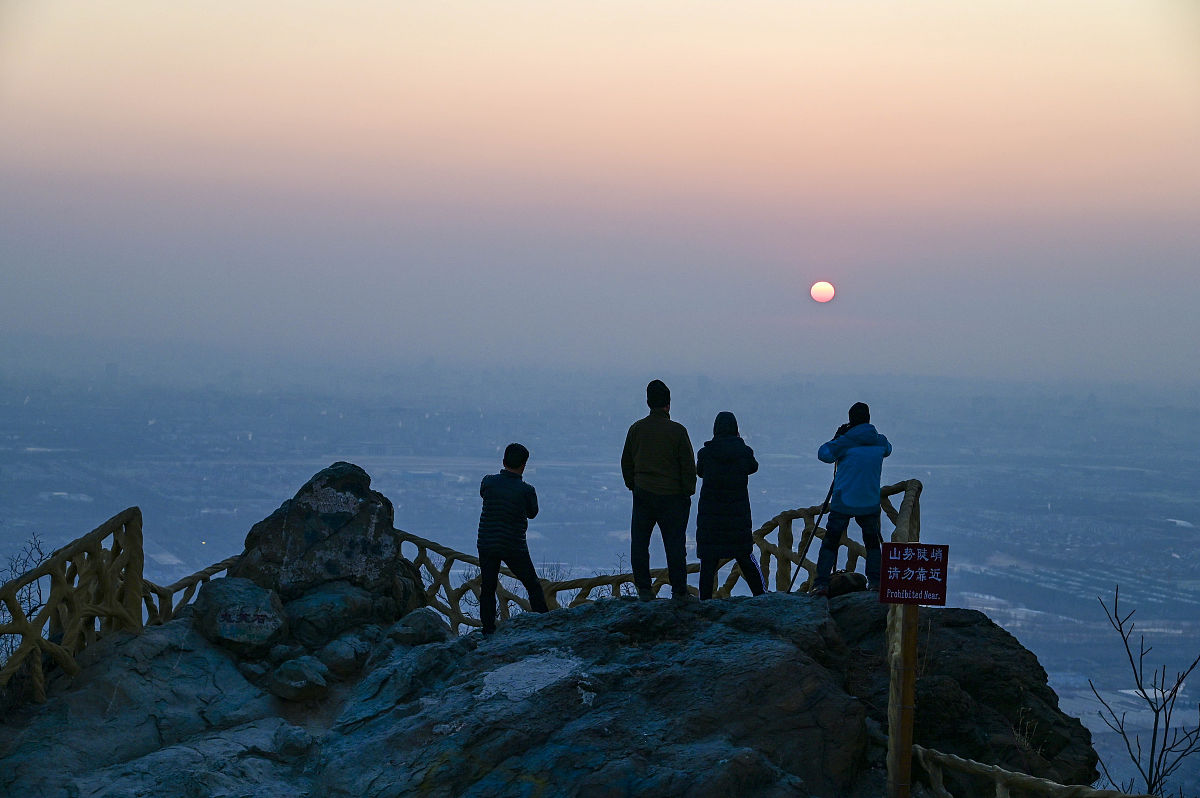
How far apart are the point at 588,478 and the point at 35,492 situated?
7216cm

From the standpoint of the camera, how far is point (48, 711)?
9070mm

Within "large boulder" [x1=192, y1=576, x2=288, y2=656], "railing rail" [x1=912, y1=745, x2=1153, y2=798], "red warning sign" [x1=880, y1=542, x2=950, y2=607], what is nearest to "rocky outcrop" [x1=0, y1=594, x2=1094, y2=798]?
"large boulder" [x1=192, y1=576, x2=288, y2=656]

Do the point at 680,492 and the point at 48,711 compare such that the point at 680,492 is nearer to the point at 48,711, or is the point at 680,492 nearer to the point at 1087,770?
the point at 1087,770

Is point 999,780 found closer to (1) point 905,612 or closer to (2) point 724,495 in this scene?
(1) point 905,612

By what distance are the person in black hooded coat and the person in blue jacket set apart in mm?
729

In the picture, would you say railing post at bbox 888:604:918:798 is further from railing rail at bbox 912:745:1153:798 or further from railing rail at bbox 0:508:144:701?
railing rail at bbox 0:508:144:701

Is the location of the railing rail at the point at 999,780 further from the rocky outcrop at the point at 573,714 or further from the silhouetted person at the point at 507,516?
the silhouetted person at the point at 507,516

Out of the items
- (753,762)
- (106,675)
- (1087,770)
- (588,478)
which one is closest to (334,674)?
(106,675)

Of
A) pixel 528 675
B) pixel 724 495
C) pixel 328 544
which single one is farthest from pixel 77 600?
pixel 724 495

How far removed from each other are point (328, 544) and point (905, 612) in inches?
260

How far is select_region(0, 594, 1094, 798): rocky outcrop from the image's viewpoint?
746 centimetres

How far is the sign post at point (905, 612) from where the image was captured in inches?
276

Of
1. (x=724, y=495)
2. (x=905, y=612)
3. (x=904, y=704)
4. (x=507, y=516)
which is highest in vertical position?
(x=724, y=495)

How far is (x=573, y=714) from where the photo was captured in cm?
786
